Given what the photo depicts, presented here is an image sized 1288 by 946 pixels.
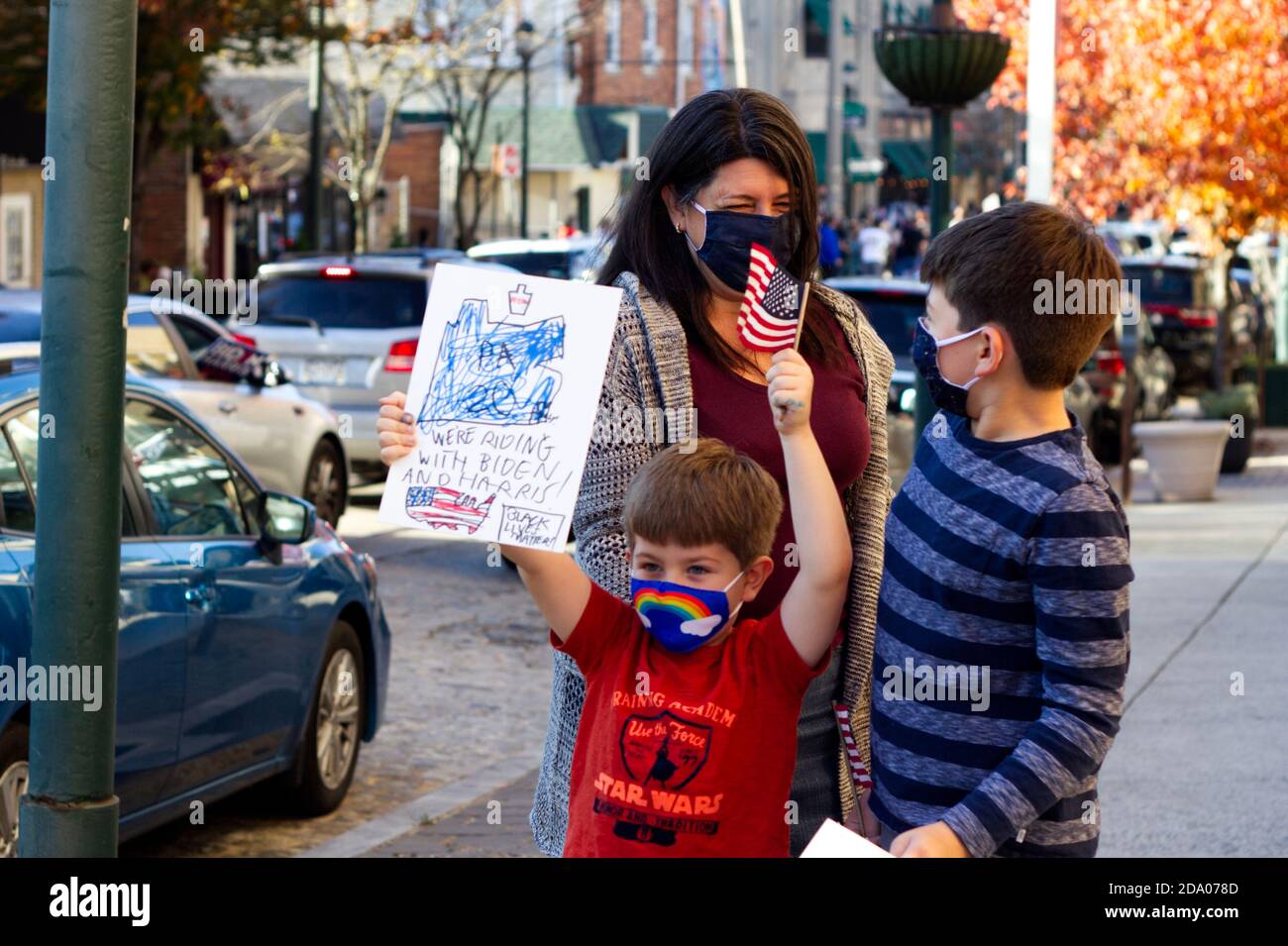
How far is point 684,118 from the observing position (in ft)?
11.5

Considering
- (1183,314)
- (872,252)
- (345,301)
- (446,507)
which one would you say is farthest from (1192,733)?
(872,252)

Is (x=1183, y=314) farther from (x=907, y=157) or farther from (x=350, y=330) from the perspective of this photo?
(x=907, y=157)

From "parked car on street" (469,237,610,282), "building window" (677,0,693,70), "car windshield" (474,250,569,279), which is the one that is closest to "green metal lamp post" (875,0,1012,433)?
"parked car on street" (469,237,610,282)

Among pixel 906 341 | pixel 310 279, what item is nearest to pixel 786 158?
pixel 906 341

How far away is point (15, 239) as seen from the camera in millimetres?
29625

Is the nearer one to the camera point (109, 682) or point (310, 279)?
point (109, 682)

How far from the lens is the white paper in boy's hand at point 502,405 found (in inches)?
120

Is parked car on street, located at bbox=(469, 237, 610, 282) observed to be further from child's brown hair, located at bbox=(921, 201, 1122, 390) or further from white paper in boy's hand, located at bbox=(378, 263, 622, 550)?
child's brown hair, located at bbox=(921, 201, 1122, 390)

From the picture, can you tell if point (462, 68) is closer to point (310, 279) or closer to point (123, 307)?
point (310, 279)

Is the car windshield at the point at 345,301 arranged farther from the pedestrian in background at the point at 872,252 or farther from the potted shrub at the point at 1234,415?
the pedestrian in background at the point at 872,252

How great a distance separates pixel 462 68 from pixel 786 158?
3468cm

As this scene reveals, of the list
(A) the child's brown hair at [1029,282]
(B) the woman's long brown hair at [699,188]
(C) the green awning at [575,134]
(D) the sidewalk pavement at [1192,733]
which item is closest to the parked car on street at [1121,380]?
(D) the sidewalk pavement at [1192,733]

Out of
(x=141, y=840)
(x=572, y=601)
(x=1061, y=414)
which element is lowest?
(x=141, y=840)

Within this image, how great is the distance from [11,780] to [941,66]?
6.93m
